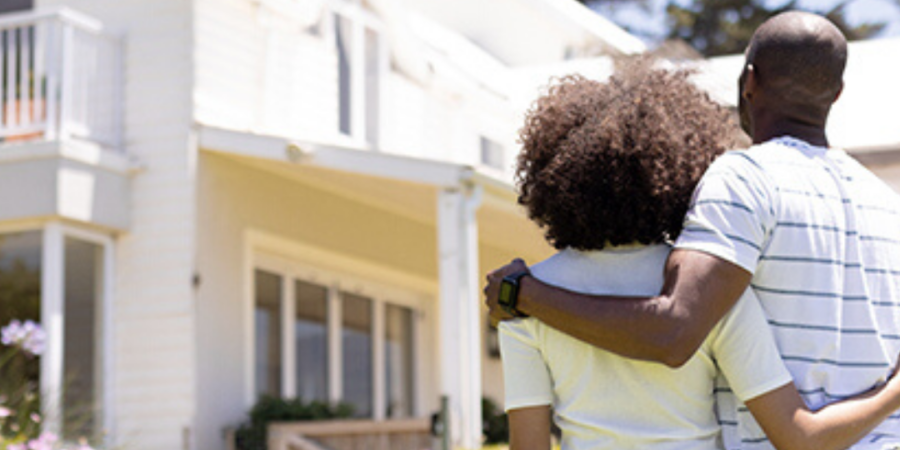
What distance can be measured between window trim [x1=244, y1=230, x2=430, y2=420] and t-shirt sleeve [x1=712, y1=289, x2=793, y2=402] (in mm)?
7914

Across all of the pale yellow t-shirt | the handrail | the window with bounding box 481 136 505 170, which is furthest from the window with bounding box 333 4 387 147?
the pale yellow t-shirt

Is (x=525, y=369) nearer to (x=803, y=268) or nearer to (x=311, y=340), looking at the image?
(x=803, y=268)

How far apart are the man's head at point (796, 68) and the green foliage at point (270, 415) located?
7.31 metres

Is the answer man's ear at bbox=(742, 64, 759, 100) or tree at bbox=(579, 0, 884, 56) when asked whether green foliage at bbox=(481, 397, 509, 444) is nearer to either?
man's ear at bbox=(742, 64, 759, 100)

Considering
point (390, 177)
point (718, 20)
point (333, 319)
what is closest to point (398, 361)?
point (333, 319)

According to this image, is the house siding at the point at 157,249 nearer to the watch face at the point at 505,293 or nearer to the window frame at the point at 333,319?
the window frame at the point at 333,319

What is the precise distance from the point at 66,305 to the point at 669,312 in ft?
25.9

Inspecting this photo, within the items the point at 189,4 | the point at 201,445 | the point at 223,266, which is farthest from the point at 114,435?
the point at 189,4

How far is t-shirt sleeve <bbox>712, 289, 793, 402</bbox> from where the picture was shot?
205 centimetres

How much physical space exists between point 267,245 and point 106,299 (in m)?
1.27

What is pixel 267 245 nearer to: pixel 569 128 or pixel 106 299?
pixel 106 299

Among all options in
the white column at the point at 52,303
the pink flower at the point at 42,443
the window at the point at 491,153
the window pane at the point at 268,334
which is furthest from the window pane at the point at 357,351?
the pink flower at the point at 42,443

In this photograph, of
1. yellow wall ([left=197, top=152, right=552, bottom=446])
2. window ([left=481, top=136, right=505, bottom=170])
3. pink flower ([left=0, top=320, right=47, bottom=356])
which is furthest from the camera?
window ([left=481, top=136, right=505, bottom=170])

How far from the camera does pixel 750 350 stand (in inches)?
80.7
